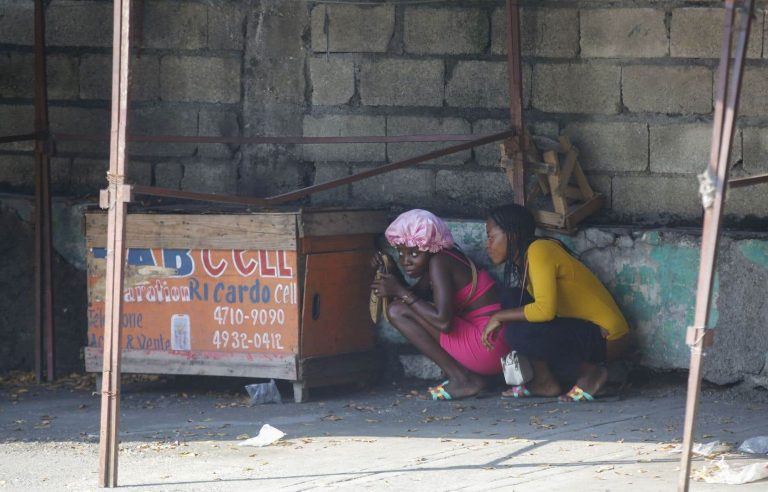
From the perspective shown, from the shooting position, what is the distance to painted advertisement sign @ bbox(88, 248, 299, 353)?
254 inches

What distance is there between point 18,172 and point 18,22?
0.89m

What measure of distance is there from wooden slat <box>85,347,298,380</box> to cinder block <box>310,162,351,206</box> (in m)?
1.21

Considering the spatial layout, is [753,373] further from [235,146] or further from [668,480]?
[235,146]

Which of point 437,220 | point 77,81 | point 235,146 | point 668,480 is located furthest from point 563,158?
point 77,81

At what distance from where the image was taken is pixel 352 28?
23.5ft

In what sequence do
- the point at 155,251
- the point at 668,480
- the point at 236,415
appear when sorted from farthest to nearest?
the point at 155,251
the point at 236,415
the point at 668,480

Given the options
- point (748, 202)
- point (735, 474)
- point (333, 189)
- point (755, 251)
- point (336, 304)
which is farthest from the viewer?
point (333, 189)

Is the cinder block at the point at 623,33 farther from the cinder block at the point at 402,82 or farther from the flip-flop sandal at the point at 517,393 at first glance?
the flip-flop sandal at the point at 517,393

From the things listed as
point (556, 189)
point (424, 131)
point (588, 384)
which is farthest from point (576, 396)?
point (424, 131)

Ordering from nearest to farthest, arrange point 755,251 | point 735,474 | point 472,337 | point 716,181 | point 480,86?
point 716,181 < point 735,474 < point 755,251 < point 472,337 < point 480,86

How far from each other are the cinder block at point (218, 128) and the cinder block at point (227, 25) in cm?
39

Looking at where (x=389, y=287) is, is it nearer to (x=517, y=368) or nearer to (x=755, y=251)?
(x=517, y=368)

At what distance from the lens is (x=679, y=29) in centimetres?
653

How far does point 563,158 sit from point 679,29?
0.89 m
